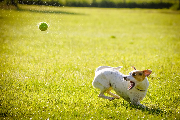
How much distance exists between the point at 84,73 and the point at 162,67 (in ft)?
8.93

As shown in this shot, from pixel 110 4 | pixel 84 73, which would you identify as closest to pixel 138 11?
pixel 110 4

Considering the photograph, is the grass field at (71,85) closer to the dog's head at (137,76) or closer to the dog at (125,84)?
the dog at (125,84)

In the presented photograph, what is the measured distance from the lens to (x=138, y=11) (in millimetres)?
37500

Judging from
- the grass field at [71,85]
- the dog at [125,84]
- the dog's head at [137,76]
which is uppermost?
the dog's head at [137,76]

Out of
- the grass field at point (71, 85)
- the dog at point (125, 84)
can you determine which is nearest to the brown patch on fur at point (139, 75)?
the dog at point (125, 84)

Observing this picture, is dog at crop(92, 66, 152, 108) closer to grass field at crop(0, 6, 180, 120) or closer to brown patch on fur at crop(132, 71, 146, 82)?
brown patch on fur at crop(132, 71, 146, 82)

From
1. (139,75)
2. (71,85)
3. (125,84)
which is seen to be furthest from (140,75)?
(71,85)

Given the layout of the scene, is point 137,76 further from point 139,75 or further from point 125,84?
point 125,84

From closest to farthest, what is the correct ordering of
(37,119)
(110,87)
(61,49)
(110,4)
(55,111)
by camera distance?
(37,119)
(55,111)
(110,87)
(61,49)
(110,4)

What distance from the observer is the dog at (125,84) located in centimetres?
436

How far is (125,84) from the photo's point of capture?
4.66m

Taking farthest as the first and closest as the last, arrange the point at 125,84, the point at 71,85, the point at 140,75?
the point at 71,85
the point at 125,84
the point at 140,75

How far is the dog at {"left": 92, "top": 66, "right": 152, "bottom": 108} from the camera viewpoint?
4.36m

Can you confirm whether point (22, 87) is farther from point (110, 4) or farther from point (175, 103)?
point (110, 4)
